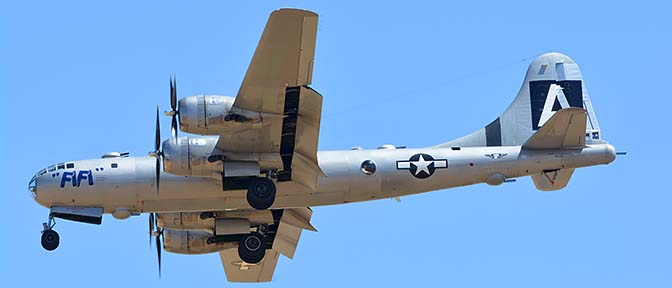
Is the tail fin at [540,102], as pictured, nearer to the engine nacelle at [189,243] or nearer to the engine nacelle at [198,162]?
the engine nacelle at [198,162]

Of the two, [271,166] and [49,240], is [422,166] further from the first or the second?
[49,240]

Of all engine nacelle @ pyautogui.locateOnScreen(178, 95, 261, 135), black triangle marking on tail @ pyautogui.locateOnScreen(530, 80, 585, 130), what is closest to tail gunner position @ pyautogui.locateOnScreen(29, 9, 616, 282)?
engine nacelle @ pyautogui.locateOnScreen(178, 95, 261, 135)

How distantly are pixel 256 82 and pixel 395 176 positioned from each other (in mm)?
6379

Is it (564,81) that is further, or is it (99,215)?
(564,81)

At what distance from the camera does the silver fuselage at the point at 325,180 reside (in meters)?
37.4

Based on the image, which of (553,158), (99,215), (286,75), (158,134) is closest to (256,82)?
(286,75)

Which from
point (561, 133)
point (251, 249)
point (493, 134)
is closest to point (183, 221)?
point (251, 249)

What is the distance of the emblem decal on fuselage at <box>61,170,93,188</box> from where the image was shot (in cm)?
3734

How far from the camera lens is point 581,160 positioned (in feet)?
126

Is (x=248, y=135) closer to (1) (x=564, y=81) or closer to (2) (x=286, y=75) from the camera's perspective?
(2) (x=286, y=75)

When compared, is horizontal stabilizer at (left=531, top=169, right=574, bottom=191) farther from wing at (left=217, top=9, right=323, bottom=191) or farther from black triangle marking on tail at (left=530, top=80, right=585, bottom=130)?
wing at (left=217, top=9, right=323, bottom=191)

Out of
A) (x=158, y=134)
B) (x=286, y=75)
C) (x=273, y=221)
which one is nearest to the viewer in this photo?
(x=286, y=75)

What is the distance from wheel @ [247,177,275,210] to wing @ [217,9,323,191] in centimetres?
55

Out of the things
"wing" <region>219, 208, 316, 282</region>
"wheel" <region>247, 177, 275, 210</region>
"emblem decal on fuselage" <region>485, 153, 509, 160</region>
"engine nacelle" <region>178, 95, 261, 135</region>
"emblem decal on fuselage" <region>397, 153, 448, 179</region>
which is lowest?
"wing" <region>219, 208, 316, 282</region>
